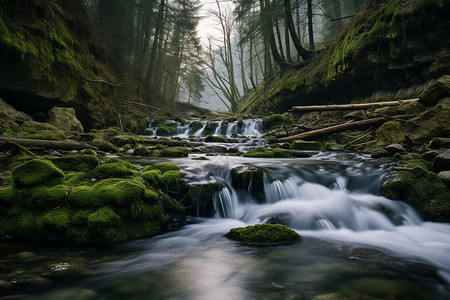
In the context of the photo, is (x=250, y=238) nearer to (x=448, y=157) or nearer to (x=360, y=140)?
(x=448, y=157)

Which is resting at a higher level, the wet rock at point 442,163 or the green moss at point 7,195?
the green moss at point 7,195

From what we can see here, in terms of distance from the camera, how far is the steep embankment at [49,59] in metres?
6.98

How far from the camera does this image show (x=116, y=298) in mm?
1897

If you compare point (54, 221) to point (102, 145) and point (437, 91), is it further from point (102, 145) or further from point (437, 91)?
point (437, 91)

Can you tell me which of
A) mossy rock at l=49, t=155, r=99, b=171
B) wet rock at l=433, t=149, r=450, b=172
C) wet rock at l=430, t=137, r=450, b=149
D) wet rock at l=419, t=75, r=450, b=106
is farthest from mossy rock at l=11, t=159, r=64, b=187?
wet rock at l=419, t=75, r=450, b=106

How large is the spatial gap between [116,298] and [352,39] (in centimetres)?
1379

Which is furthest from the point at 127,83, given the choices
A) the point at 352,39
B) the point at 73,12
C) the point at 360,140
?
the point at 360,140

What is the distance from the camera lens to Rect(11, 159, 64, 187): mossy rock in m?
2.97

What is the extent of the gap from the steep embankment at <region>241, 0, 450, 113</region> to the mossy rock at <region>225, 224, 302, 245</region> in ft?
31.3

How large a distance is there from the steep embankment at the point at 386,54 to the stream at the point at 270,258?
26.2ft

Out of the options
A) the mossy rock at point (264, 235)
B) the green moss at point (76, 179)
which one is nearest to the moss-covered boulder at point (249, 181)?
the mossy rock at point (264, 235)

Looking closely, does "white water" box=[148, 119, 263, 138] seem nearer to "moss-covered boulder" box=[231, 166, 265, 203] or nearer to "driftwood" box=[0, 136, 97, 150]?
"driftwood" box=[0, 136, 97, 150]

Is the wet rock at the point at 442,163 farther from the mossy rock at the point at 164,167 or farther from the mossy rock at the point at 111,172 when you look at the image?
the mossy rock at the point at 111,172

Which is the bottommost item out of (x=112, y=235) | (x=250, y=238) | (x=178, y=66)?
(x=250, y=238)
